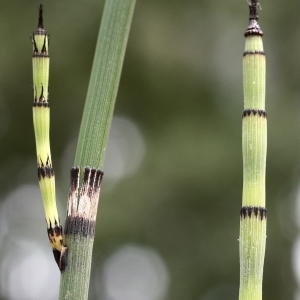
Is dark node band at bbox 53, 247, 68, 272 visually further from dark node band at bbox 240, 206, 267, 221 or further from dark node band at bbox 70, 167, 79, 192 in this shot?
dark node band at bbox 240, 206, 267, 221

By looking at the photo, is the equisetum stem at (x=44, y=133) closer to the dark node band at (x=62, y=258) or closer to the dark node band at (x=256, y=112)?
the dark node band at (x=62, y=258)

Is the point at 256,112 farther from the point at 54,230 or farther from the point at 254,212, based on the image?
the point at 54,230

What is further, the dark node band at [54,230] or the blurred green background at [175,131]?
the blurred green background at [175,131]

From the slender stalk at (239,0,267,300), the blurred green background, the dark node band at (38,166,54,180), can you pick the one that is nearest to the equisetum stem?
the dark node band at (38,166,54,180)

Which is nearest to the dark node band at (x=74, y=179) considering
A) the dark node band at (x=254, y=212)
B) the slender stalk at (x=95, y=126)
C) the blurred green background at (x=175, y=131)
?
the slender stalk at (x=95, y=126)

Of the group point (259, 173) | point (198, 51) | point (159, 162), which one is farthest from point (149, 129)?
point (259, 173)
